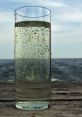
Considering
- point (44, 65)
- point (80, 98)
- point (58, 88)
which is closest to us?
point (44, 65)

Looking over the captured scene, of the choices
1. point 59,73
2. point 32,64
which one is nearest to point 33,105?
point 32,64

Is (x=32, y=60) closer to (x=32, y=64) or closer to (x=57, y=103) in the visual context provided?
(x=32, y=64)

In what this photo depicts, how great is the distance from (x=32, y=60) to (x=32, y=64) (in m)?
0.02

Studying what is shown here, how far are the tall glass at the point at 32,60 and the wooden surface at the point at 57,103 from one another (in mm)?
67

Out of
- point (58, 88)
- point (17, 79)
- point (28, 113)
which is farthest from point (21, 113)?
point (58, 88)

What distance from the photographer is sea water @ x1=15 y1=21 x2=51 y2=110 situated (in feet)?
6.05

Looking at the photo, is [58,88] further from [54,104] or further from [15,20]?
[15,20]

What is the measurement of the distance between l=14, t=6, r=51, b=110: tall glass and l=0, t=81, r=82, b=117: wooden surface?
7 cm

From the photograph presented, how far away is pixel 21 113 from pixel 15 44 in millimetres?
346

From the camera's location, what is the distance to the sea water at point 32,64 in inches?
72.6

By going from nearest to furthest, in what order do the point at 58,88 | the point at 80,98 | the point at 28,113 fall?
the point at 28,113, the point at 80,98, the point at 58,88

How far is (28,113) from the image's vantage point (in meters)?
1.77

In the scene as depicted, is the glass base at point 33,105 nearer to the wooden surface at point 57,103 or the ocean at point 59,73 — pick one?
the wooden surface at point 57,103

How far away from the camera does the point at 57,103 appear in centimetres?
201
